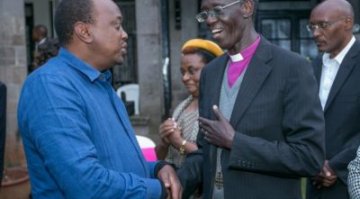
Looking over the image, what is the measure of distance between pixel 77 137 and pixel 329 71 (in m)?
2.35

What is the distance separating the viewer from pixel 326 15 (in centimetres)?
420

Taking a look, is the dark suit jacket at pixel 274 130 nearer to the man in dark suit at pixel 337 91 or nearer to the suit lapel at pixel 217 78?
the suit lapel at pixel 217 78

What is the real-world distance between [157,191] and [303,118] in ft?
2.48

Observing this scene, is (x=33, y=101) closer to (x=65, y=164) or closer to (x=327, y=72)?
(x=65, y=164)

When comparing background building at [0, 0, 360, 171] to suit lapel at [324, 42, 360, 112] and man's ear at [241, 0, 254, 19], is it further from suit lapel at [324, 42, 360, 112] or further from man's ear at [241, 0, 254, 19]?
man's ear at [241, 0, 254, 19]

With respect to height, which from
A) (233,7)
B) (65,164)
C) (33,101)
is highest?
(233,7)

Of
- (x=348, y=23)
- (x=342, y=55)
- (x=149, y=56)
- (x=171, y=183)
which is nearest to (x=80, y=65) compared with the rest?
(x=171, y=183)

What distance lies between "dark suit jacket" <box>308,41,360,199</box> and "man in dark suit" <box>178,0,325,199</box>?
2.96 ft

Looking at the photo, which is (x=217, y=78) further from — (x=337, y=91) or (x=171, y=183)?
(x=337, y=91)

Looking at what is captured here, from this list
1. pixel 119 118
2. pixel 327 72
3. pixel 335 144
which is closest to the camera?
pixel 119 118

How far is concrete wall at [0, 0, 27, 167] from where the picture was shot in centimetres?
981

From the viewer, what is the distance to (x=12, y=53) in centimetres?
993

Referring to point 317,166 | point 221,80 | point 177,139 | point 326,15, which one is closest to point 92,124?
point 221,80

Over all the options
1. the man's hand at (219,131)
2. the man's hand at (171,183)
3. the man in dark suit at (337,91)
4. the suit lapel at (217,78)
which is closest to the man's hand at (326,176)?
the man in dark suit at (337,91)
